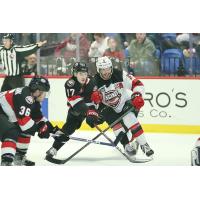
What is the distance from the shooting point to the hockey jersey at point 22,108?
15.1 feet

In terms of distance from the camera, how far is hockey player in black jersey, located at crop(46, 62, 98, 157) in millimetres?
4738

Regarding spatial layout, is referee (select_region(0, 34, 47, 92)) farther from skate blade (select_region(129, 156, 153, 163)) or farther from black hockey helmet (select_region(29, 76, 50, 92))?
skate blade (select_region(129, 156, 153, 163))

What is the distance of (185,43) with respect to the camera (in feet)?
17.2

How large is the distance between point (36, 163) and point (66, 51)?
1003mm

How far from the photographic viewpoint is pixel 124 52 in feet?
16.8

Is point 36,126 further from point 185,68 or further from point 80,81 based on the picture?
point 185,68

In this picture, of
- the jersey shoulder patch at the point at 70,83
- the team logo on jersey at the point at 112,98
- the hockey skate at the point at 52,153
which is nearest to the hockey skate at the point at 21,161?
the hockey skate at the point at 52,153

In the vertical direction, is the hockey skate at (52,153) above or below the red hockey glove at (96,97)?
below

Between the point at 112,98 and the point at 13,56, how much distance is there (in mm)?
900

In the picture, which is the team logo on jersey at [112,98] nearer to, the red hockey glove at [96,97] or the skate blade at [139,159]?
the red hockey glove at [96,97]

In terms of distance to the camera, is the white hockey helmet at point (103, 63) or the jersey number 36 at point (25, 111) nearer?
the jersey number 36 at point (25, 111)

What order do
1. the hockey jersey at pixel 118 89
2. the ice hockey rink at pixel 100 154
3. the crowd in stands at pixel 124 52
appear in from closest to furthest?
the ice hockey rink at pixel 100 154, the hockey jersey at pixel 118 89, the crowd in stands at pixel 124 52

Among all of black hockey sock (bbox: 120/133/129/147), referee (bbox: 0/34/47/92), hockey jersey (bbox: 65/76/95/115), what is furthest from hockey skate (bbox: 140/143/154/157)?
referee (bbox: 0/34/47/92)

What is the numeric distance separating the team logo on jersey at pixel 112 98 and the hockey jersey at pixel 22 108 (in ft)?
1.81
